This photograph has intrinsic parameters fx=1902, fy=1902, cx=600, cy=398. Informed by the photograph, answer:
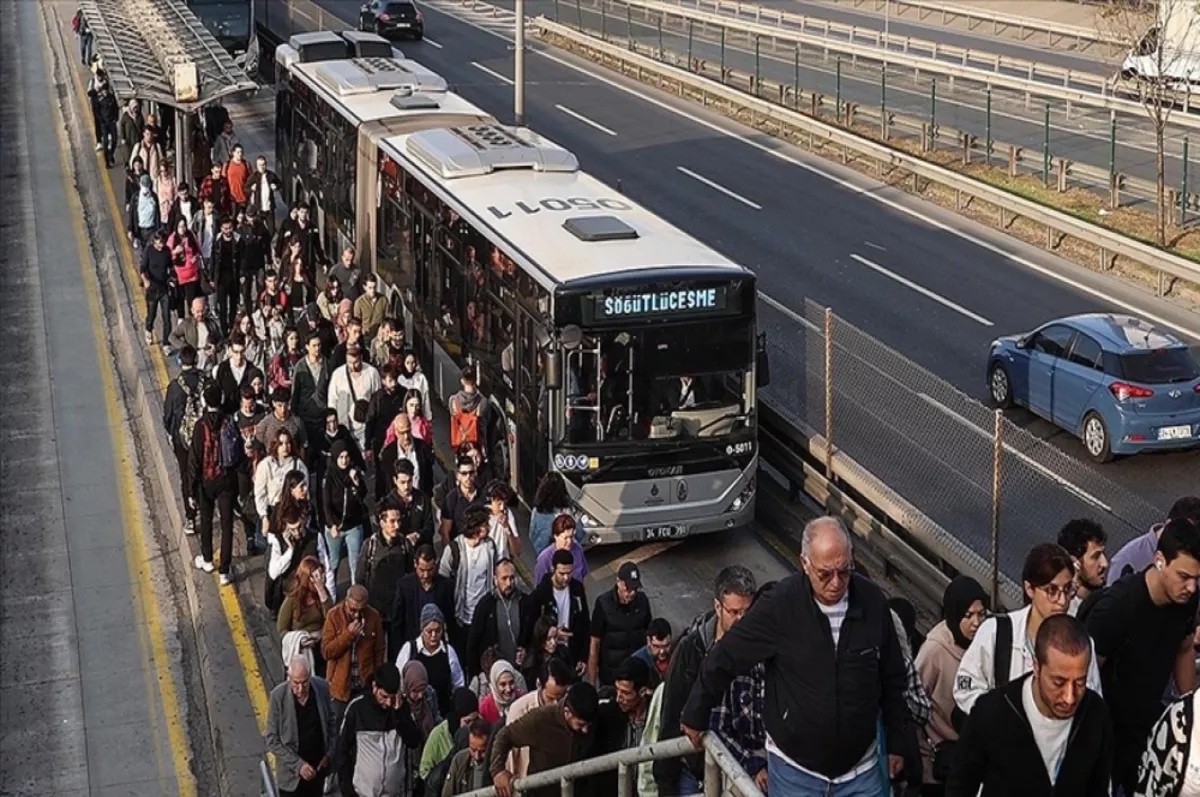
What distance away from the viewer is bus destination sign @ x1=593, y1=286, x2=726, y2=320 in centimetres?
1577

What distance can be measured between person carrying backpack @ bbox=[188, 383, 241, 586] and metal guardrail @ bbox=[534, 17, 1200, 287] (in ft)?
47.3

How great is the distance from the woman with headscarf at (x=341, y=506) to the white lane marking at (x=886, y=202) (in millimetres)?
13423

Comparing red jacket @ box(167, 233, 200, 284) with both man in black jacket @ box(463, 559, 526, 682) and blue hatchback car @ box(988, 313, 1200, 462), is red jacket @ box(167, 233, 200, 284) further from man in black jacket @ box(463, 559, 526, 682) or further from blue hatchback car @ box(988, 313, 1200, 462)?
man in black jacket @ box(463, 559, 526, 682)

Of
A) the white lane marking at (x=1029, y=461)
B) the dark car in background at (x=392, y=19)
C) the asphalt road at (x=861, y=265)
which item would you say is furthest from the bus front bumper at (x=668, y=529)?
the dark car in background at (x=392, y=19)

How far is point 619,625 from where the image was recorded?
11.7 meters

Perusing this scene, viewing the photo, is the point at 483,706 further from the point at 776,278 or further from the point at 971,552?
the point at 776,278

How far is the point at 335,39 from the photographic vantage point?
30812 mm

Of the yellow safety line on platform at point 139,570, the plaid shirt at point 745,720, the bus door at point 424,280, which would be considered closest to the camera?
the plaid shirt at point 745,720

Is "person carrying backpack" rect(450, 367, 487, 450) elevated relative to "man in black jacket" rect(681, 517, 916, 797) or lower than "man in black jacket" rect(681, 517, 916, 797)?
lower

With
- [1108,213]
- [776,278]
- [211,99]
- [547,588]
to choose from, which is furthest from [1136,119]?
[547,588]

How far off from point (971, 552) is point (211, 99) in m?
16.3

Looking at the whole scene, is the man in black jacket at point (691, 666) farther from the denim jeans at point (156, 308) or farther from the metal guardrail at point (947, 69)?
the metal guardrail at point (947, 69)

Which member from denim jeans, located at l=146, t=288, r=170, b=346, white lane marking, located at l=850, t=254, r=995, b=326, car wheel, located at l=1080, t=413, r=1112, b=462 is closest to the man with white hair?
car wheel, located at l=1080, t=413, r=1112, b=462

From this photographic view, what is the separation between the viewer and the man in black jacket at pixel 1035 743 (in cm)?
627
